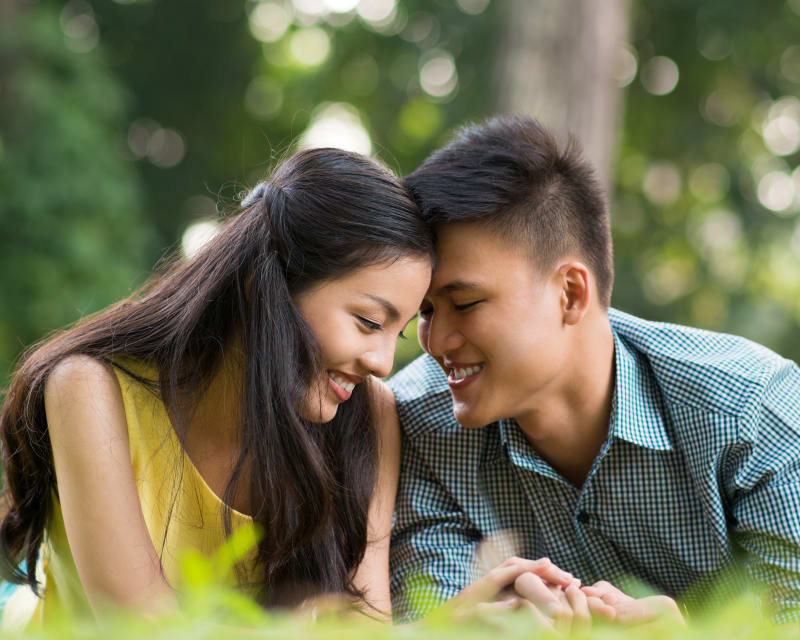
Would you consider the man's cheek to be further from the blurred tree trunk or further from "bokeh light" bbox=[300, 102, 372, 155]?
"bokeh light" bbox=[300, 102, 372, 155]

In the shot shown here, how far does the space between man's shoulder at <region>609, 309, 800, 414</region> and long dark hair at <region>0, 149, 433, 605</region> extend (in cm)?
85

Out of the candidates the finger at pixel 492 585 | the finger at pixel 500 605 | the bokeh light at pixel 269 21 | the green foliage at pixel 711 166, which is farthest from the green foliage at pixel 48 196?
the finger at pixel 500 605

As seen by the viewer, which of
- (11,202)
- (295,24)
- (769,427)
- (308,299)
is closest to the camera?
(308,299)

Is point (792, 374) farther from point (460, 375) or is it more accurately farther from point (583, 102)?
point (583, 102)

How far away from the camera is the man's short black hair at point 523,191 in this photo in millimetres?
2926

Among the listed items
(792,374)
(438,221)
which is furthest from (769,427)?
(438,221)

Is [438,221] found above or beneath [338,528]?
above

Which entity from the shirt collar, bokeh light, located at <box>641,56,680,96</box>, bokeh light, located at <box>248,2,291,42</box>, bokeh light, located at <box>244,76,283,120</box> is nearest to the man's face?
the shirt collar

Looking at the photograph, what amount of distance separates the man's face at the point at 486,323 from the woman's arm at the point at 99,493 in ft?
3.05

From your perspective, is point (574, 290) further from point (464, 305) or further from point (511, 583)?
point (511, 583)

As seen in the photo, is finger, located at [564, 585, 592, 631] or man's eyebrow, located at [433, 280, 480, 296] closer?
finger, located at [564, 585, 592, 631]

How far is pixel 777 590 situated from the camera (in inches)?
108

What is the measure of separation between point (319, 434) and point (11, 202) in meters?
7.73

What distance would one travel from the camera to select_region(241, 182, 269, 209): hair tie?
286cm
